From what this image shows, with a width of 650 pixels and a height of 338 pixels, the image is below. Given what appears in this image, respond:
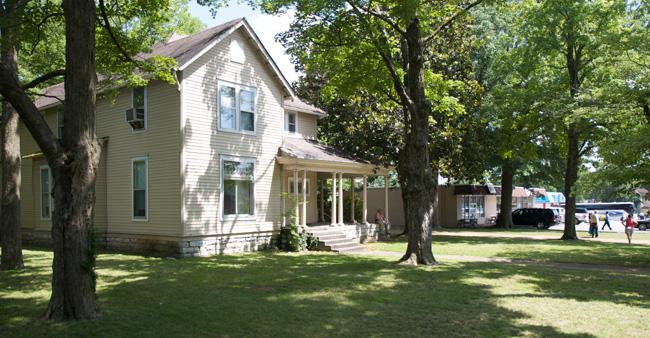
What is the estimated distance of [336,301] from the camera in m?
9.83

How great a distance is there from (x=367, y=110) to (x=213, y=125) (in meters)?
9.90

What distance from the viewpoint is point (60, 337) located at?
7062mm

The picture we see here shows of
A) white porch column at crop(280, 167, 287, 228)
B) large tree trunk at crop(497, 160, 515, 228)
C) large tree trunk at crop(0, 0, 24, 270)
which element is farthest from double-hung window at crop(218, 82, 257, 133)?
large tree trunk at crop(497, 160, 515, 228)

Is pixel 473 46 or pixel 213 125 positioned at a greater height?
pixel 473 46

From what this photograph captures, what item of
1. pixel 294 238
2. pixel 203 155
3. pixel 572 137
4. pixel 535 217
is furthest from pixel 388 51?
pixel 535 217

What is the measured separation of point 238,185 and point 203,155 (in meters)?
1.97

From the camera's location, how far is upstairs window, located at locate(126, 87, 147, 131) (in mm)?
18594

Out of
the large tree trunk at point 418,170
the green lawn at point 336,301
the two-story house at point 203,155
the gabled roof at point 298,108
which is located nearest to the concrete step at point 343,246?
the two-story house at point 203,155

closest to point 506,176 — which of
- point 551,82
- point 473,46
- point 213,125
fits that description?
point 551,82

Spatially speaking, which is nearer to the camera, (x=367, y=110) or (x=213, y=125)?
(x=213, y=125)

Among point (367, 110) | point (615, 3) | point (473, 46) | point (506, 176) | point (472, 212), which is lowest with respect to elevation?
point (472, 212)

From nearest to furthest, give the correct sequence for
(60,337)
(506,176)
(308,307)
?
1. (60,337)
2. (308,307)
3. (506,176)

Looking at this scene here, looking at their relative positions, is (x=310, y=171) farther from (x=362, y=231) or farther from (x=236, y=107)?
(x=236, y=107)

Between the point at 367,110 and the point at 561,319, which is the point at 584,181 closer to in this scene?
the point at 561,319
